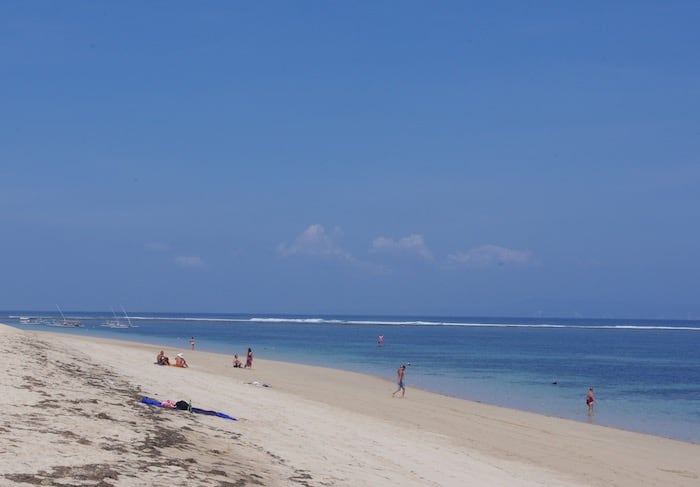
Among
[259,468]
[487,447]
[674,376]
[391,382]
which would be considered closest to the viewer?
[259,468]

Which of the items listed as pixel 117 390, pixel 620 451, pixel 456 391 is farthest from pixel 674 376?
pixel 117 390

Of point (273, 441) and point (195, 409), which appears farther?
point (195, 409)

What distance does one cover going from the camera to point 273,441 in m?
14.6

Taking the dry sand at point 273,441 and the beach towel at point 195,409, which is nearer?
the dry sand at point 273,441

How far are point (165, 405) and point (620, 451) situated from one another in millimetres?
12753

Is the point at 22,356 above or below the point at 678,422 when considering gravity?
above

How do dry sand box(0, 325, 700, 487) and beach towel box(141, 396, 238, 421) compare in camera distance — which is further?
beach towel box(141, 396, 238, 421)

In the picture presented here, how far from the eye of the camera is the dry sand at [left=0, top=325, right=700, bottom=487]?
1030 centimetres

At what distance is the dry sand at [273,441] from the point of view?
10305 mm

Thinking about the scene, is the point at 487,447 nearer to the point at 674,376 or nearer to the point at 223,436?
the point at 223,436

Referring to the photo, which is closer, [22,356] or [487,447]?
[487,447]

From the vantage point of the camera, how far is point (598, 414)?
29.8 meters

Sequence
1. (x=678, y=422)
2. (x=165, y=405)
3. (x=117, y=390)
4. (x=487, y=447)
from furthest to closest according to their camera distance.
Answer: (x=678, y=422) → (x=487, y=447) → (x=117, y=390) → (x=165, y=405)

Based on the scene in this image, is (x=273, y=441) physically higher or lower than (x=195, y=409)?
lower
